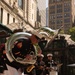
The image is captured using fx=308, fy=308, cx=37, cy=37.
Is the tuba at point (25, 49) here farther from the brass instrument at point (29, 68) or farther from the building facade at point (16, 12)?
the building facade at point (16, 12)

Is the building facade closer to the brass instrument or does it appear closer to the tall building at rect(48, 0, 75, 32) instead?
the brass instrument

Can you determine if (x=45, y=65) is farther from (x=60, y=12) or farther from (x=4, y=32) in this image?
(x=60, y=12)

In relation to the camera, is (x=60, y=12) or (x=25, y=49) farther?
(x=60, y=12)

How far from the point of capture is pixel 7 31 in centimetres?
874

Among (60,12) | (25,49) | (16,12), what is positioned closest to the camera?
(25,49)

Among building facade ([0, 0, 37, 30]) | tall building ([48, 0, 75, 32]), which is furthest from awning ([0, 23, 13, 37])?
tall building ([48, 0, 75, 32])

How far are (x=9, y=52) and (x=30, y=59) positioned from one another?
1.93 ft

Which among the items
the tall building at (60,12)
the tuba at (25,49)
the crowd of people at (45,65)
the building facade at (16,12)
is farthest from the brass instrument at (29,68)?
the tall building at (60,12)

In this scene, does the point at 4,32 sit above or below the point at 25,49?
above

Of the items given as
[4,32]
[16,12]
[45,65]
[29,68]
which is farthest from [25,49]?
[16,12]

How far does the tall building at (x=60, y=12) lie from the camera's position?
145m

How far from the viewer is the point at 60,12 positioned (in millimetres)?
148750

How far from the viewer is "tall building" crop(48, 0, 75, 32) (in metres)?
145

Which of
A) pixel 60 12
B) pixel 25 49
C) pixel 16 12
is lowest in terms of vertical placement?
pixel 25 49
